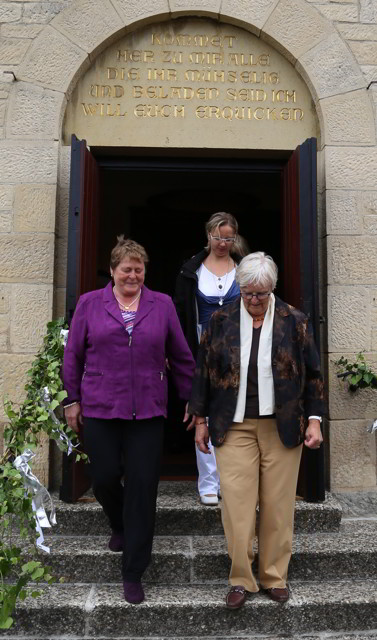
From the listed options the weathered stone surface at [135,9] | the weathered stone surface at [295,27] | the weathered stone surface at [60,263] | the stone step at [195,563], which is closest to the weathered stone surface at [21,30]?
the weathered stone surface at [135,9]

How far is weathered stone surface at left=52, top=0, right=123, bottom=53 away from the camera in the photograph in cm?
445

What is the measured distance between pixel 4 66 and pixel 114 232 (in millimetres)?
3719

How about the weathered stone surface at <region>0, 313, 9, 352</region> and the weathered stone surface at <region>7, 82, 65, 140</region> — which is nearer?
the weathered stone surface at <region>0, 313, 9, 352</region>

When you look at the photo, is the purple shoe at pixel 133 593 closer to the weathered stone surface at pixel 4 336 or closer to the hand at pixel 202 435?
the hand at pixel 202 435

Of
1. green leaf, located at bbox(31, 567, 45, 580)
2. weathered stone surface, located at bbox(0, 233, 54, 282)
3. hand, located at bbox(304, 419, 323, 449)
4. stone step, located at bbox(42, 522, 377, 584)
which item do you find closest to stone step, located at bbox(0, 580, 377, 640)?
stone step, located at bbox(42, 522, 377, 584)

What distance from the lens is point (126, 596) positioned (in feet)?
9.84

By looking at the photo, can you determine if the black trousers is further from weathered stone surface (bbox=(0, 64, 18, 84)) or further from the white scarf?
weathered stone surface (bbox=(0, 64, 18, 84))

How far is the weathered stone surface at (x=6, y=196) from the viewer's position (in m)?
4.35

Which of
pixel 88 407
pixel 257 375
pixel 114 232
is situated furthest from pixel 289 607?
pixel 114 232

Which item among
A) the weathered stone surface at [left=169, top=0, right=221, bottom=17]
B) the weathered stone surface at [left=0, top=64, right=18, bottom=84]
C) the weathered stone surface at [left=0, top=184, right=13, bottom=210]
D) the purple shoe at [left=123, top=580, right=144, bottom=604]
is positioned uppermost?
the weathered stone surface at [left=169, top=0, right=221, bottom=17]

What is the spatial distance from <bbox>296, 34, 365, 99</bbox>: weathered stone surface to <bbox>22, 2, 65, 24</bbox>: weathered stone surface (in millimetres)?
1857

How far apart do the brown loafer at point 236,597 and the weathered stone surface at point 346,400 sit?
65.5 inches

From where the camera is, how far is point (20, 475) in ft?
8.82

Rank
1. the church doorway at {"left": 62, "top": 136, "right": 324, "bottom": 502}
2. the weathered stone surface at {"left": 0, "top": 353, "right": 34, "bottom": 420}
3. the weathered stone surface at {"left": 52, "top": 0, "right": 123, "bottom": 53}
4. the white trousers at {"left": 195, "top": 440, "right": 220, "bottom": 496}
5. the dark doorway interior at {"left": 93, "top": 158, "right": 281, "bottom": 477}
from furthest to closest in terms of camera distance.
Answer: the dark doorway interior at {"left": 93, "top": 158, "right": 281, "bottom": 477} < the weathered stone surface at {"left": 52, "top": 0, "right": 123, "bottom": 53} < the weathered stone surface at {"left": 0, "top": 353, "right": 34, "bottom": 420} < the church doorway at {"left": 62, "top": 136, "right": 324, "bottom": 502} < the white trousers at {"left": 195, "top": 440, "right": 220, "bottom": 496}
